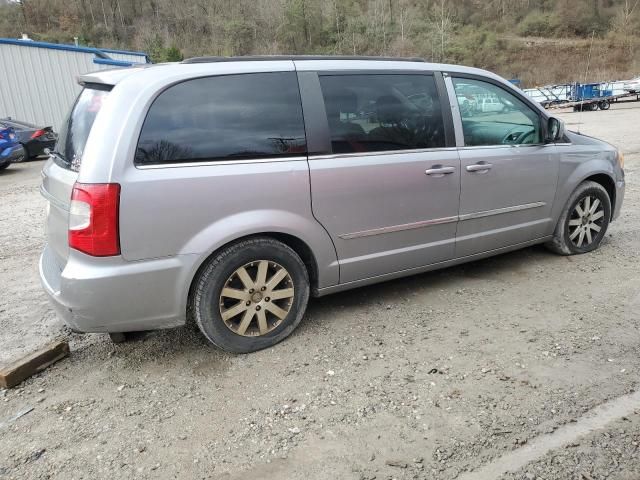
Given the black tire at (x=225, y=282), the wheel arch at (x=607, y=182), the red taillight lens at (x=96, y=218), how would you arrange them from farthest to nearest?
1. the wheel arch at (x=607, y=182)
2. the black tire at (x=225, y=282)
3. the red taillight lens at (x=96, y=218)

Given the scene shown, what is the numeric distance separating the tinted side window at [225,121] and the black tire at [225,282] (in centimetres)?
58

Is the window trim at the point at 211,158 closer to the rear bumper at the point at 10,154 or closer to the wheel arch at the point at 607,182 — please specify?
the wheel arch at the point at 607,182

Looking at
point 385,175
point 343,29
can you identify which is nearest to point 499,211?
point 385,175

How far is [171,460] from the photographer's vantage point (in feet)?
7.86

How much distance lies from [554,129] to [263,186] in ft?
9.01

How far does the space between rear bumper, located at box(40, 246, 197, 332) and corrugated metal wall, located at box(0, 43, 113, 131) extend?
1879 centimetres

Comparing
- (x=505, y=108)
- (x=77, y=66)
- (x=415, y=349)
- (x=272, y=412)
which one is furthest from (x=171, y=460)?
(x=77, y=66)

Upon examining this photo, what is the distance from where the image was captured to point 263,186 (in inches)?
123

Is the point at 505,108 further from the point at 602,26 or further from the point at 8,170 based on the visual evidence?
the point at 602,26

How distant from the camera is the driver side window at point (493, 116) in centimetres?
400

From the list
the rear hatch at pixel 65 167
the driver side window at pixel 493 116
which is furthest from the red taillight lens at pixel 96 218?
the driver side window at pixel 493 116

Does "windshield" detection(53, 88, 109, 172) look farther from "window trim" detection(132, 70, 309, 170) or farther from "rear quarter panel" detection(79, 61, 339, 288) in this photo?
"window trim" detection(132, 70, 309, 170)

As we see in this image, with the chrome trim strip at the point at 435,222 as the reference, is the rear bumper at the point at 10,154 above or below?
below

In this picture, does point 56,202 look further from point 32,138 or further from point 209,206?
point 32,138
